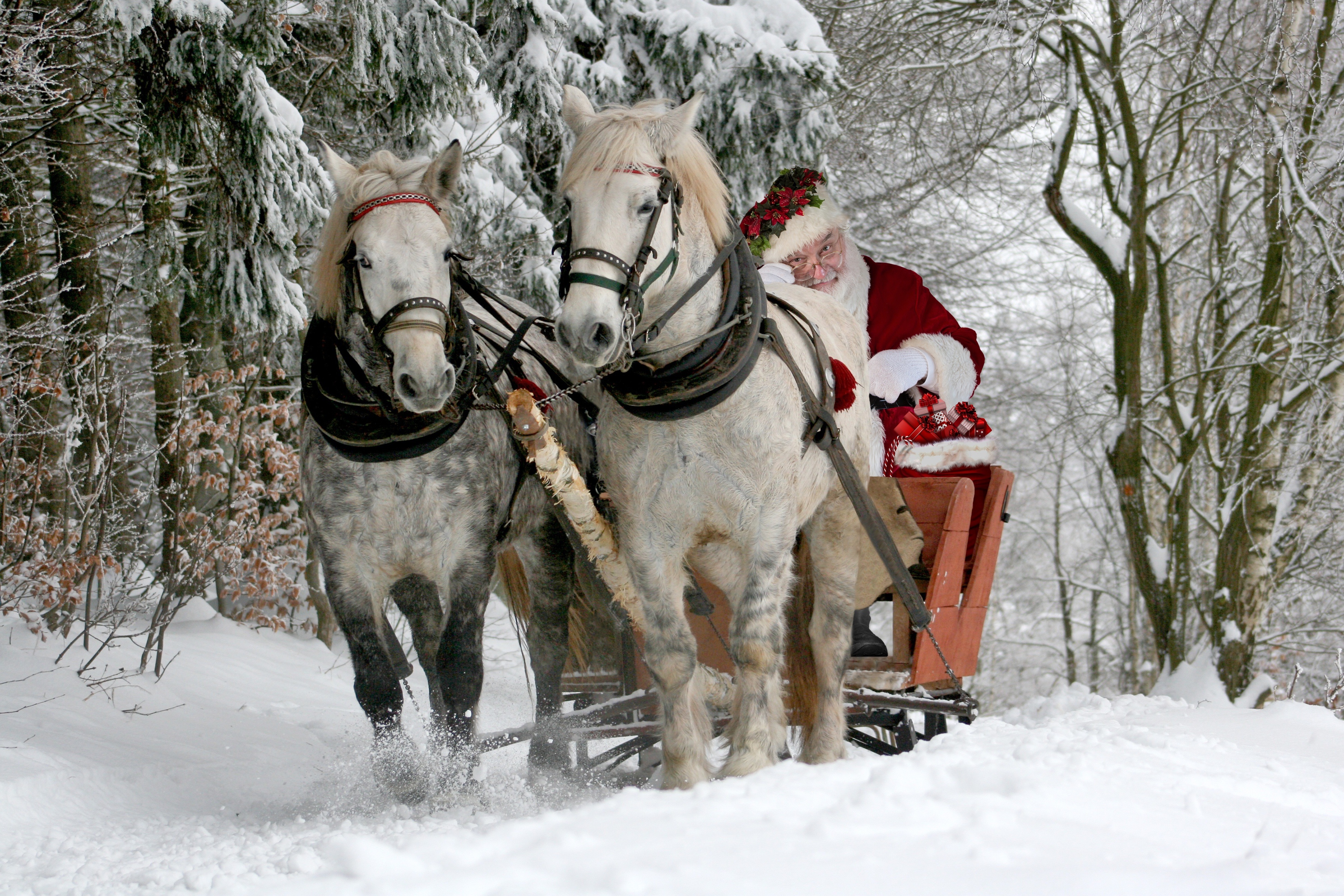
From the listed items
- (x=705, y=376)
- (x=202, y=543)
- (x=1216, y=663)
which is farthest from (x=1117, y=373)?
(x=202, y=543)

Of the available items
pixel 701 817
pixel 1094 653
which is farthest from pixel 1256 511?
pixel 1094 653

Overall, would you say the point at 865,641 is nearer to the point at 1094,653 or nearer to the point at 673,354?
the point at 673,354

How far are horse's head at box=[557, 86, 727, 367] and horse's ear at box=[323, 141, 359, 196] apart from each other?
0.73m

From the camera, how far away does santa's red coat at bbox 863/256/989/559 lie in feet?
15.1

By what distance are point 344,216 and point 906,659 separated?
2627mm

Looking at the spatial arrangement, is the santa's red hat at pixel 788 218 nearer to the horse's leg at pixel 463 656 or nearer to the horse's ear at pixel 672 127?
the horse's ear at pixel 672 127

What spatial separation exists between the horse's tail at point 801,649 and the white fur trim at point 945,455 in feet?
2.88

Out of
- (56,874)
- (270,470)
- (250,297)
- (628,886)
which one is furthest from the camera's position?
(270,470)

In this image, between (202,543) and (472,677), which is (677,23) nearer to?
(202,543)

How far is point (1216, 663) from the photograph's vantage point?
7785 mm

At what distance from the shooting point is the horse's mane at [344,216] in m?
3.30

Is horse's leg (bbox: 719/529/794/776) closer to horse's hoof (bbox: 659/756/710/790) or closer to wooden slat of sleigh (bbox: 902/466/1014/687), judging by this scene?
horse's hoof (bbox: 659/756/710/790)

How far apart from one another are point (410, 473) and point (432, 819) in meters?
1.08

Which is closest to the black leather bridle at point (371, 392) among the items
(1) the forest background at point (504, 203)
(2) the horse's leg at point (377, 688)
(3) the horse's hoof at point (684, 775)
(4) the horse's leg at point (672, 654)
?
(2) the horse's leg at point (377, 688)
